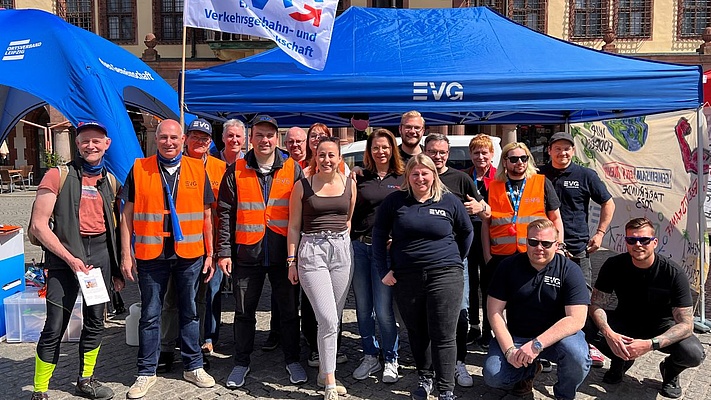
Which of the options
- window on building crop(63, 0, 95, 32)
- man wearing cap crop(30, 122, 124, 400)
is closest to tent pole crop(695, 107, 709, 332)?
man wearing cap crop(30, 122, 124, 400)

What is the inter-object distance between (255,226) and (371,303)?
103 cm

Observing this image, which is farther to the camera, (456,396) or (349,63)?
(349,63)

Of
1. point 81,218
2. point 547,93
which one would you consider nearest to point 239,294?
point 81,218

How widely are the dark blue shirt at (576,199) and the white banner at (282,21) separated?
7.34ft

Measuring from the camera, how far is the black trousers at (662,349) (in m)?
3.67

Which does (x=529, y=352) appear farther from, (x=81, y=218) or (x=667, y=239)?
(x=667, y=239)

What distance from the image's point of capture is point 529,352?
3348 mm

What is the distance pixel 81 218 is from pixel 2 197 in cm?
1739

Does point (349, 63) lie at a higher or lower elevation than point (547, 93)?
higher

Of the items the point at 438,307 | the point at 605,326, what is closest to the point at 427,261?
the point at 438,307

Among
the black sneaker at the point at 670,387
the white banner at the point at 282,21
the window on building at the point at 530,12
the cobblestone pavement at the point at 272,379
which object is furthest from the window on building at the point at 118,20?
the black sneaker at the point at 670,387

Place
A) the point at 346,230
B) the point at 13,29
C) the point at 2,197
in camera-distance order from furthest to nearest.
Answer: the point at 2,197 < the point at 13,29 < the point at 346,230

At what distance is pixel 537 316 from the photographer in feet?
11.6

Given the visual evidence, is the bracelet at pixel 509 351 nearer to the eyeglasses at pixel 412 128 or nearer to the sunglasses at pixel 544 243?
the sunglasses at pixel 544 243
